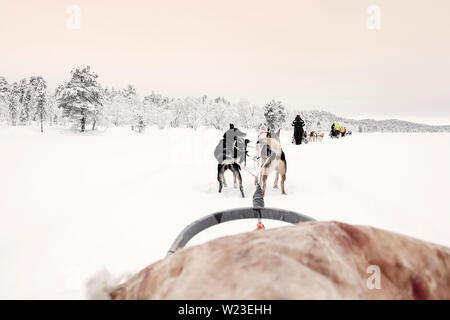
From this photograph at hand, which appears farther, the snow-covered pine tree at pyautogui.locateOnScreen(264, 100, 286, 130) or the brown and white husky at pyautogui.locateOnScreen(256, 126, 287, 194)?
the snow-covered pine tree at pyautogui.locateOnScreen(264, 100, 286, 130)

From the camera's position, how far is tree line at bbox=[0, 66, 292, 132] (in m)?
40.8

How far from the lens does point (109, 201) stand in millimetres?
6172

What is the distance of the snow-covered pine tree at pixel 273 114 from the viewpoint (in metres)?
64.9

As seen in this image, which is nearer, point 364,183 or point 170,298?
point 170,298

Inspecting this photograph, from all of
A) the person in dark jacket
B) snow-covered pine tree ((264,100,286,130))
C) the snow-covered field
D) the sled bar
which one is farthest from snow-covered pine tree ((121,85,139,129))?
the sled bar

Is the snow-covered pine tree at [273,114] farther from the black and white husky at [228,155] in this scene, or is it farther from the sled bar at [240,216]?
the sled bar at [240,216]

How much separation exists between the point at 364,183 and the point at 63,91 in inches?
1734

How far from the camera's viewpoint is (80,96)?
134ft

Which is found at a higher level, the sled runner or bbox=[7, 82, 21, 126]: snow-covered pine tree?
bbox=[7, 82, 21, 126]: snow-covered pine tree

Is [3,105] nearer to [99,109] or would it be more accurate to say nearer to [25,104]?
[25,104]

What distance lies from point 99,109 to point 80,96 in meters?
4.35

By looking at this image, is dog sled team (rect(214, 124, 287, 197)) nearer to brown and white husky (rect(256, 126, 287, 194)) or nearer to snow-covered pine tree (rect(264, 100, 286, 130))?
brown and white husky (rect(256, 126, 287, 194))
